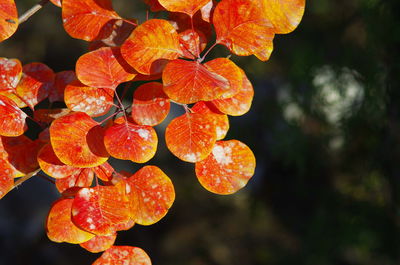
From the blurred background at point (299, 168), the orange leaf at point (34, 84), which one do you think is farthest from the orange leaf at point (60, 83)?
the blurred background at point (299, 168)

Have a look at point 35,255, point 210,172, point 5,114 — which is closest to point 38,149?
point 5,114

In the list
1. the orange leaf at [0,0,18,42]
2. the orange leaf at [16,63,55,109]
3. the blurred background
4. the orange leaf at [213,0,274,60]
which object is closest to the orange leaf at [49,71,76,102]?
the orange leaf at [16,63,55,109]

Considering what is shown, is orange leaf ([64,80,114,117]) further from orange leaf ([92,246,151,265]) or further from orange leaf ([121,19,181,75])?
orange leaf ([92,246,151,265])

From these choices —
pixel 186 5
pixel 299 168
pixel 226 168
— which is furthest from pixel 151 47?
pixel 299 168

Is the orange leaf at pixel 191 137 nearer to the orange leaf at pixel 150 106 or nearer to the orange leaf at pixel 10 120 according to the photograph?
the orange leaf at pixel 150 106

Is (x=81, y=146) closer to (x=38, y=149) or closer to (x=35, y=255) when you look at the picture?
(x=38, y=149)

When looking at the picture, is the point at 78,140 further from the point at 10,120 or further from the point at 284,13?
the point at 284,13
